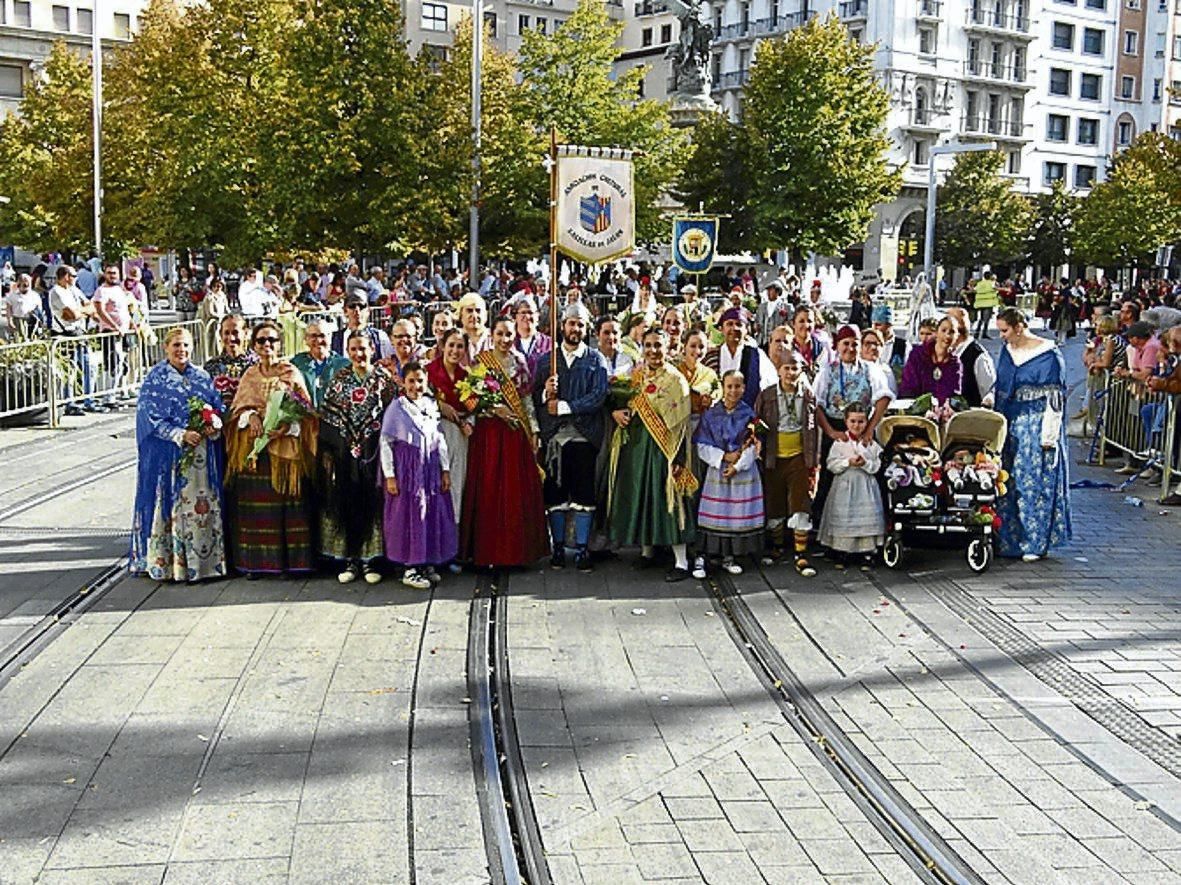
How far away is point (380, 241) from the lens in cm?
3588

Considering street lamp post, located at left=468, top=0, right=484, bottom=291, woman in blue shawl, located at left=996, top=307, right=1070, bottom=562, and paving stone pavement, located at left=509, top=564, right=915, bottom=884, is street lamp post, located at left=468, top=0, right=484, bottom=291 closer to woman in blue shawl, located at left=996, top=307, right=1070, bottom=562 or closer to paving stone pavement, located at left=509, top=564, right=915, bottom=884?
woman in blue shawl, located at left=996, top=307, right=1070, bottom=562

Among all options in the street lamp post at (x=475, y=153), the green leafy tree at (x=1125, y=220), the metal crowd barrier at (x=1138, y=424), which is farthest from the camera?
the green leafy tree at (x=1125, y=220)

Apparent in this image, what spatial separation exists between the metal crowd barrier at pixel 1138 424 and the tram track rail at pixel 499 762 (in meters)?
8.07

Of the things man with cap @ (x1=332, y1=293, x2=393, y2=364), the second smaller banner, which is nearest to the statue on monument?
the second smaller banner

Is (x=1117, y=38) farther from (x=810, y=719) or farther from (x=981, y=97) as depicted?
(x=810, y=719)

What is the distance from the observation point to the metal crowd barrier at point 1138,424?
14539mm

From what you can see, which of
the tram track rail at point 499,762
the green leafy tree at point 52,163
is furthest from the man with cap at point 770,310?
the green leafy tree at point 52,163

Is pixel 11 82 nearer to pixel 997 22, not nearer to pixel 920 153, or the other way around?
pixel 920 153

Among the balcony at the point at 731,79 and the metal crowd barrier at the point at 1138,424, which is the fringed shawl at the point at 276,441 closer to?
the metal crowd barrier at the point at 1138,424

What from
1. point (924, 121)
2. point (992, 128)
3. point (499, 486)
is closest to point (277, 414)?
point (499, 486)

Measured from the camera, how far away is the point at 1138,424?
1634cm

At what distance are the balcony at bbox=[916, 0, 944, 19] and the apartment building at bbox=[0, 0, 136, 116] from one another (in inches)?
1501

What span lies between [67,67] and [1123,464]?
154ft

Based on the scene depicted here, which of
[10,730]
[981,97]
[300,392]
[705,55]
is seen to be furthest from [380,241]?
[981,97]
